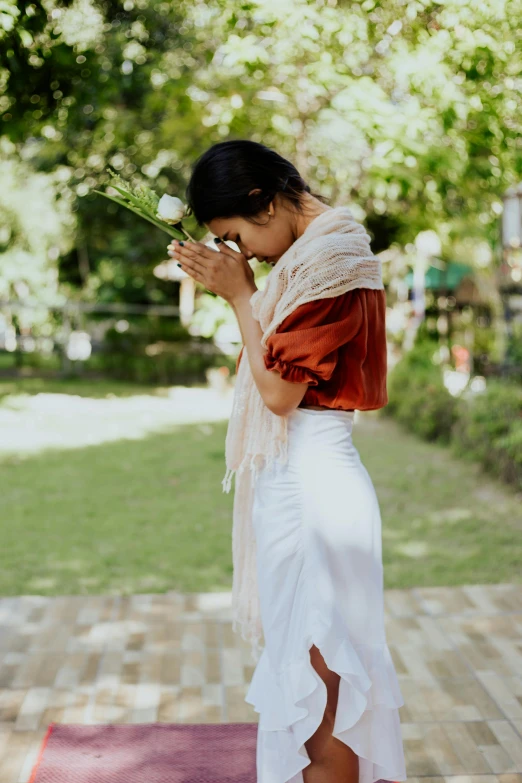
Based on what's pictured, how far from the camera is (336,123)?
9.70 metres

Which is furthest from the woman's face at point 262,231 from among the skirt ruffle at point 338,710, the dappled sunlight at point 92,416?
the dappled sunlight at point 92,416

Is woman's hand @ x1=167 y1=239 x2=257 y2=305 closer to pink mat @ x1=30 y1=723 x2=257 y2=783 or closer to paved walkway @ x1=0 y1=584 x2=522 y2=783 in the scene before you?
pink mat @ x1=30 y1=723 x2=257 y2=783

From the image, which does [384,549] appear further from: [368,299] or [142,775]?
[368,299]

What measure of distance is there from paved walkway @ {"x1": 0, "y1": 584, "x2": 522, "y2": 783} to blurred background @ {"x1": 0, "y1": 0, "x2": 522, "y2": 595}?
448 mm

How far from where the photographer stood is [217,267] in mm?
1821

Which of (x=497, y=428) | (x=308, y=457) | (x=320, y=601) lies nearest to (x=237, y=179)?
(x=308, y=457)

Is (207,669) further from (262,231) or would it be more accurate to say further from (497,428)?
(497,428)

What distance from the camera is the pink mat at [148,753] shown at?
2.30 metres


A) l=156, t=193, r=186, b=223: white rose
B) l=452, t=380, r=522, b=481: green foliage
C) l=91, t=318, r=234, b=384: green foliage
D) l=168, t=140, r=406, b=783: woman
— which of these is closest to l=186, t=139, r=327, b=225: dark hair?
l=168, t=140, r=406, b=783: woman

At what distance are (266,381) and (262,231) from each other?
325 millimetres

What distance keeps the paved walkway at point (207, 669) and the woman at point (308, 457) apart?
0.67 m

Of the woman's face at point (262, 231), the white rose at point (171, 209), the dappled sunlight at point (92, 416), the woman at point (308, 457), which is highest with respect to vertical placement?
the white rose at point (171, 209)

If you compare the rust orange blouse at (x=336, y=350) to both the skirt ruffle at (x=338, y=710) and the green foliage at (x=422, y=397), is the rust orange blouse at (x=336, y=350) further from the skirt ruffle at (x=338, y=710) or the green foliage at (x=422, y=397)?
the green foliage at (x=422, y=397)

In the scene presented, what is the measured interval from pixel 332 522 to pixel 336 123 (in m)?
8.60
